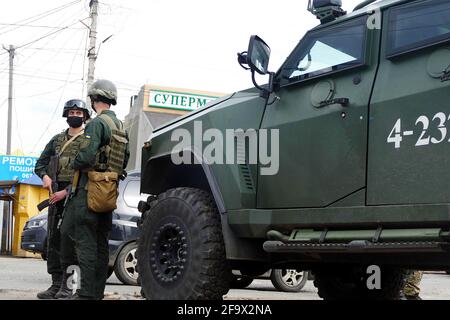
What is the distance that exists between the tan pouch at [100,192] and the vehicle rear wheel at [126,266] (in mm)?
3523

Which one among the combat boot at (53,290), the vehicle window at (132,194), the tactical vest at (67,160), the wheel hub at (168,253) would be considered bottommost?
the combat boot at (53,290)

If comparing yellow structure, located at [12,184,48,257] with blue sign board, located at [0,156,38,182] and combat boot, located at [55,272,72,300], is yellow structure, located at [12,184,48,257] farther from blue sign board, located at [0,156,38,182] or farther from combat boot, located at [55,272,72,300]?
combat boot, located at [55,272,72,300]

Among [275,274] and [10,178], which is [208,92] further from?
[275,274]

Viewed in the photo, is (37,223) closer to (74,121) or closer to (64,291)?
(74,121)

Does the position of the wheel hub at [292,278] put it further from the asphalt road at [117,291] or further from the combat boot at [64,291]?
the combat boot at [64,291]

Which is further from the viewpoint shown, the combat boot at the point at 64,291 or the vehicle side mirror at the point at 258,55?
the combat boot at the point at 64,291

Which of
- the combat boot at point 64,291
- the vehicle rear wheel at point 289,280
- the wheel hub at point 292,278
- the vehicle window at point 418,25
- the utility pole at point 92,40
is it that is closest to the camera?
the vehicle window at point 418,25

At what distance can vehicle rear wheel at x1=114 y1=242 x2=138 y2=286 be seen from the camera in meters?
8.49

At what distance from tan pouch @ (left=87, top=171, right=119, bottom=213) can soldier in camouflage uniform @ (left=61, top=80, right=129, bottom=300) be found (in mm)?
83

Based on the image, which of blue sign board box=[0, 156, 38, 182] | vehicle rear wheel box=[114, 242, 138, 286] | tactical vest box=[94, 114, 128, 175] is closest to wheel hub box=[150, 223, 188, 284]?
tactical vest box=[94, 114, 128, 175]

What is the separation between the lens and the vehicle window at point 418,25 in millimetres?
3576

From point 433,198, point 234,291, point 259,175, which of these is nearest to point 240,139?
point 259,175

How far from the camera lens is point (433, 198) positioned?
11.0ft

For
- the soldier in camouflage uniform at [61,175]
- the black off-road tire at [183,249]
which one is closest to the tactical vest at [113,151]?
the black off-road tire at [183,249]
